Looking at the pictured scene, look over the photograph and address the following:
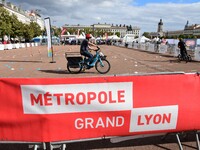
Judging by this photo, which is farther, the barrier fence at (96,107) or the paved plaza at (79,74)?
the paved plaza at (79,74)

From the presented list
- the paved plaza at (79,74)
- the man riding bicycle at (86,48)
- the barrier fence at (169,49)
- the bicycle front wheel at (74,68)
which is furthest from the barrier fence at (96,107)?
the barrier fence at (169,49)

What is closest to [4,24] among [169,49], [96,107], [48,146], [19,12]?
[169,49]

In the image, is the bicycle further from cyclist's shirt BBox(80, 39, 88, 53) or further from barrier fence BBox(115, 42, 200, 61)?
barrier fence BBox(115, 42, 200, 61)

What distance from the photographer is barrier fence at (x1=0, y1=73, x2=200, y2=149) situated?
3123 millimetres

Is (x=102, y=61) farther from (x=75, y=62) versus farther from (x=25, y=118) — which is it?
(x=25, y=118)

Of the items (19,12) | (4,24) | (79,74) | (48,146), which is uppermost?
(19,12)

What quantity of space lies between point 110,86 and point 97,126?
0.60m

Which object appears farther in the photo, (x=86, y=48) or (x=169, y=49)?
(x=169, y=49)

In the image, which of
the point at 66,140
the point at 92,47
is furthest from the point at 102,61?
the point at 66,140

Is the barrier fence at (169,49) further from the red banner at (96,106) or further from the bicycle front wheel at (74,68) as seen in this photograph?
the red banner at (96,106)

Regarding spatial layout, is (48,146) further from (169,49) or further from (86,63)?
(169,49)

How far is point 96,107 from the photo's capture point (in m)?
3.23

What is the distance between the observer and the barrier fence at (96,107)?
10.2 ft

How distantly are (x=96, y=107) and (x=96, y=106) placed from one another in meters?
0.02
